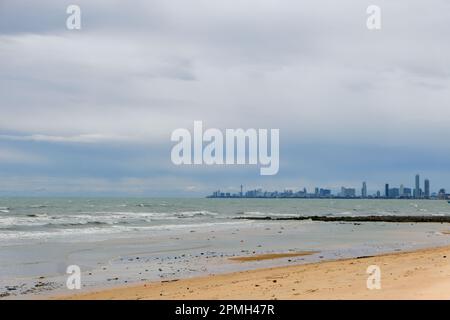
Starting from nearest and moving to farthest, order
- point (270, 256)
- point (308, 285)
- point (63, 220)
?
point (308, 285) → point (270, 256) → point (63, 220)

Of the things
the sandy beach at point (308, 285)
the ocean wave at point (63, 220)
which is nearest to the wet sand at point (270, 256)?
the sandy beach at point (308, 285)

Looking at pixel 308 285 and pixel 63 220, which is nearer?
pixel 308 285

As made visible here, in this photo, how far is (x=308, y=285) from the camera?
14.2 metres

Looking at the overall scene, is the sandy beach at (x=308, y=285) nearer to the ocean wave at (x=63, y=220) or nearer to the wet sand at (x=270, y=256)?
the wet sand at (x=270, y=256)

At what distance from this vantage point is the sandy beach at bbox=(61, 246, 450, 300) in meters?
12.2

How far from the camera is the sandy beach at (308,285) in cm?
1224

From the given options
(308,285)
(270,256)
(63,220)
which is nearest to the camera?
(308,285)

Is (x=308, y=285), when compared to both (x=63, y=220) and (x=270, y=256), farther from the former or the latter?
(x=63, y=220)

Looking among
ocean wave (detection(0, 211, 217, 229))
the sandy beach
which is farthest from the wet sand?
ocean wave (detection(0, 211, 217, 229))

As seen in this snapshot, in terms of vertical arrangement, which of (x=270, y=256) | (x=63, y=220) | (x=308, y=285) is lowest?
(x=63, y=220)

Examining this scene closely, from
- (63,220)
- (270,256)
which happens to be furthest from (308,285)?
(63,220)

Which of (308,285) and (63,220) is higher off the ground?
(308,285)
